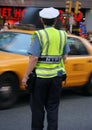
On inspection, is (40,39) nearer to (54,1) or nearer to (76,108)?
(76,108)

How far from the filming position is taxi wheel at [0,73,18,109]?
26.8 ft

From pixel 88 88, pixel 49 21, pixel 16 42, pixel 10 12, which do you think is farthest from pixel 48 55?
pixel 10 12

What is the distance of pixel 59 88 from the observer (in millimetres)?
5457

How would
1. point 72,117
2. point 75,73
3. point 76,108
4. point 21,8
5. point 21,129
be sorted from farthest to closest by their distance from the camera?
1. point 21,8
2. point 75,73
3. point 76,108
4. point 72,117
5. point 21,129

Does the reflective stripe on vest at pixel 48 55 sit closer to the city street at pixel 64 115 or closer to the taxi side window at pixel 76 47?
the city street at pixel 64 115

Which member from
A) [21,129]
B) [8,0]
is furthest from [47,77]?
[8,0]

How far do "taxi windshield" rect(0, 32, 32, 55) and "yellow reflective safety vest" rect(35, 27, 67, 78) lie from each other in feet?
11.4

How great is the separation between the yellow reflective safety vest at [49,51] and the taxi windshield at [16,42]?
348 cm

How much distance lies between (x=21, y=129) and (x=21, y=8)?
109 feet

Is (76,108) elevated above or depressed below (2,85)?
below

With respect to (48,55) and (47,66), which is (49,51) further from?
(47,66)

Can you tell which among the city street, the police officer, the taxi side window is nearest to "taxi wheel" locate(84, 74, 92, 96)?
the city street

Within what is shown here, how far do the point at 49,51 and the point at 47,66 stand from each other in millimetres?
179

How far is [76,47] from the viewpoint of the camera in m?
9.78
